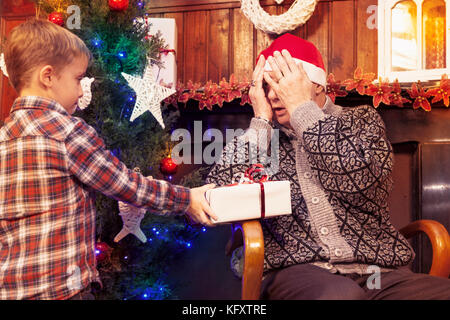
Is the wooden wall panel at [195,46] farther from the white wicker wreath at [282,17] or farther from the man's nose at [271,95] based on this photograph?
the man's nose at [271,95]

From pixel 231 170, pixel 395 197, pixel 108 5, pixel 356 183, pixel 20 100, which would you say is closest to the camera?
pixel 20 100

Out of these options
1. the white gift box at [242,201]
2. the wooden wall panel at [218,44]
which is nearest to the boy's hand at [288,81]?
the white gift box at [242,201]

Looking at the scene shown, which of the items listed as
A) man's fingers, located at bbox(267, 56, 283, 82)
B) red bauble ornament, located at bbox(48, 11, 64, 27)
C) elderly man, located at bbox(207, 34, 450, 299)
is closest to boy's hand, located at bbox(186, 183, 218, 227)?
elderly man, located at bbox(207, 34, 450, 299)

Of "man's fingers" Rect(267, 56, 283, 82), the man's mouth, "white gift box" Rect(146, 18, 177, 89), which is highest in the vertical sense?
"white gift box" Rect(146, 18, 177, 89)

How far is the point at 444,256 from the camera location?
1422 millimetres

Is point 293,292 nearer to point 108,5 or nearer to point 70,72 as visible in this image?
point 70,72

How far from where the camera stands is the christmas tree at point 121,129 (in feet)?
6.01

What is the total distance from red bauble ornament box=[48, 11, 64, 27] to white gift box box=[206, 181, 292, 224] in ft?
3.57

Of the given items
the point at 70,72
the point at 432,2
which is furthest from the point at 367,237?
the point at 432,2

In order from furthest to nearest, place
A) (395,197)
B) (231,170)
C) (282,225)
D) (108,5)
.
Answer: (395,197), (108,5), (231,170), (282,225)

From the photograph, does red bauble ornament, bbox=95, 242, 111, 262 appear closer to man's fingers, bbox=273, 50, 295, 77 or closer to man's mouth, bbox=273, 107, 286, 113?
man's mouth, bbox=273, 107, 286, 113

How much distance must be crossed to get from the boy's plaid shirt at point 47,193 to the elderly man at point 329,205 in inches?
20.0

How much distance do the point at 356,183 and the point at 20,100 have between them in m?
1.03

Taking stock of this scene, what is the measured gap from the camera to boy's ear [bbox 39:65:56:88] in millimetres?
1186
